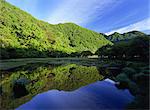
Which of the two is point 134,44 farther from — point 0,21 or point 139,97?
point 0,21

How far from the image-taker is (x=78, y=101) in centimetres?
2341

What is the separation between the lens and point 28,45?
6781 inches

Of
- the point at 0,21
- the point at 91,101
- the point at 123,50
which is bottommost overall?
the point at 91,101

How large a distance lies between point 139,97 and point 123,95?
9.64ft

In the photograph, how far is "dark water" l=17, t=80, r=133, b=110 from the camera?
20.9 m

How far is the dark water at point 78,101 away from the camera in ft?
68.4

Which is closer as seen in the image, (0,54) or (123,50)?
(123,50)

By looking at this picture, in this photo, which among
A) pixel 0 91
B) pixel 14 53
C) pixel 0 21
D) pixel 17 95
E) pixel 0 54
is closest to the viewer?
pixel 17 95

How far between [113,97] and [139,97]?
3.73 meters

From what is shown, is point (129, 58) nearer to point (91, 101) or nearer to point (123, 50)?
point (123, 50)

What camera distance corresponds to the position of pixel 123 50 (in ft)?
247

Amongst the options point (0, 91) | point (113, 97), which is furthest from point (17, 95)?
point (113, 97)

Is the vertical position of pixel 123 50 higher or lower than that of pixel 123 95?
higher

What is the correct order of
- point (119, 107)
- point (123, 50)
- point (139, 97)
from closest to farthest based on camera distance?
1. point (119, 107)
2. point (139, 97)
3. point (123, 50)
